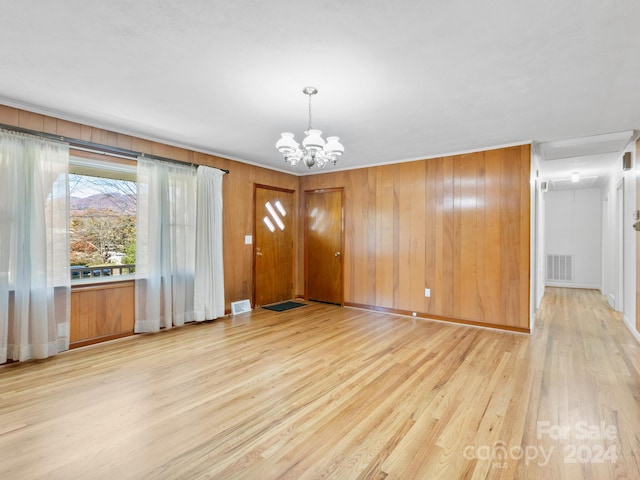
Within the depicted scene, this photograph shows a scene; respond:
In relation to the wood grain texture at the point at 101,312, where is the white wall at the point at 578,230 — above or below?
above

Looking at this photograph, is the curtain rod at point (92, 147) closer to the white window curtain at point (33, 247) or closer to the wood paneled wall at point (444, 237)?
the white window curtain at point (33, 247)

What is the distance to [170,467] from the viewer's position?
174cm

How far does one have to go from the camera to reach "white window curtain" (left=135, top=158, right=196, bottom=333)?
407cm

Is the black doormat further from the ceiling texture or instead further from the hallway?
the hallway

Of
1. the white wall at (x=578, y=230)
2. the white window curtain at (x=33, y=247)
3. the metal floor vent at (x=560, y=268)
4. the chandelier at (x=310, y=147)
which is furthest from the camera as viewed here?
the metal floor vent at (x=560, y=268)

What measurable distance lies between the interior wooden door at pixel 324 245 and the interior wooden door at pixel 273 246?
39 cm

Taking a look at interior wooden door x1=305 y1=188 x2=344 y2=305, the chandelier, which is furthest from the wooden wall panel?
the chandelier

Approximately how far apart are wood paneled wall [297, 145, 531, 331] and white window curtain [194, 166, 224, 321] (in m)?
2.28

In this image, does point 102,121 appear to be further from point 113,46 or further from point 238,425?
point 238,425

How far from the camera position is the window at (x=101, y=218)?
375 centimetres

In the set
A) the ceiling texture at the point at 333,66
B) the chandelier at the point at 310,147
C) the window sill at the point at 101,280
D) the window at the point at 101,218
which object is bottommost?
the window sill at the point at 101,280

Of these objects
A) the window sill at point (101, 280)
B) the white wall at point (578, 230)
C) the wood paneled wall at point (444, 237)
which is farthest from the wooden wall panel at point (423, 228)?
the white wall at point (578, 230)

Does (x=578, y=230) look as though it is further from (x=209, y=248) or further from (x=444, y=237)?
(x=209, y=248)

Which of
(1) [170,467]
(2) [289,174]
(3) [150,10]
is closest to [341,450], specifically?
(1) [170,467]
